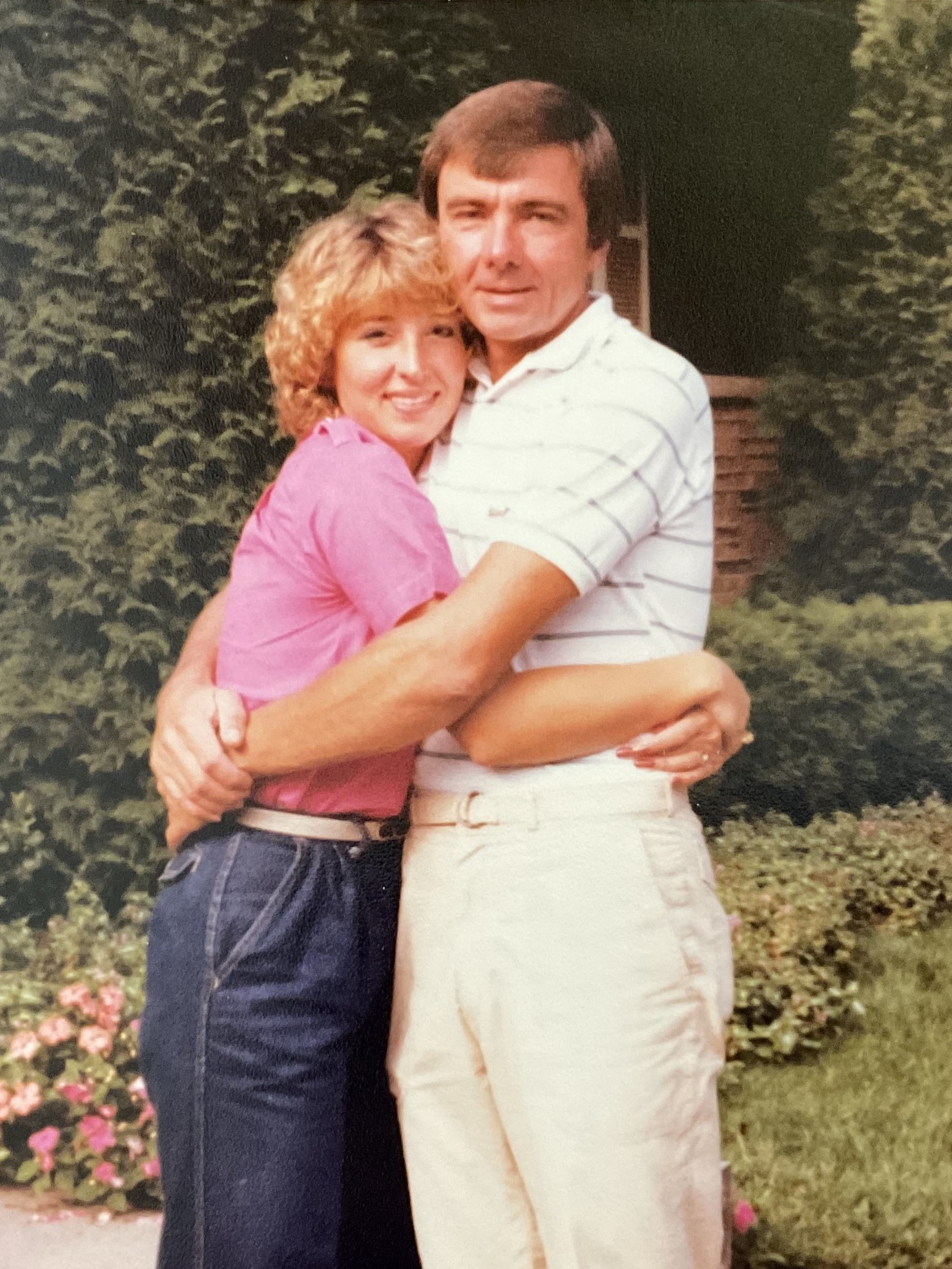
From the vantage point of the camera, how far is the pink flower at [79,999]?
3.10 m

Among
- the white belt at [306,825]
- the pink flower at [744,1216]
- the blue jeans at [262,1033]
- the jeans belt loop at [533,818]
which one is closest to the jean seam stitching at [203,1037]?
the blue jeans at [262,1033]

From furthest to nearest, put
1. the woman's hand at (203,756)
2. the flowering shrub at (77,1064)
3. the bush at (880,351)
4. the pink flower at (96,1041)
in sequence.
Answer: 1. the pink flower at (96,1041)
2. the flowering shrub at (77,1064)
3. the bush at (880,351)
4. the woman's hand at (203,756)

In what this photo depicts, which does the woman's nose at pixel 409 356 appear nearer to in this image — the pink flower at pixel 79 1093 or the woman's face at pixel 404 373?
the woman's face at pixel 404 373

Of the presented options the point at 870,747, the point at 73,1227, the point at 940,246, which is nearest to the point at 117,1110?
the point at 73,1227

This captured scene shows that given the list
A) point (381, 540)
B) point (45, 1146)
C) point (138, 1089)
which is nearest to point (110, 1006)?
point (138, 1089)

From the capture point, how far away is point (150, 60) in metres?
2.56

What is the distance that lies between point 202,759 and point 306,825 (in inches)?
9.1

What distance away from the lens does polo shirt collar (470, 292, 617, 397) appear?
7.06 feet

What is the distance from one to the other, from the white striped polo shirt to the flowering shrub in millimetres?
1361

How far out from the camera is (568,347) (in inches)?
84.8

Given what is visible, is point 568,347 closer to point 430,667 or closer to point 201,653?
point 430,667

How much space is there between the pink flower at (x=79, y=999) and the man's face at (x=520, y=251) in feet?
6.44

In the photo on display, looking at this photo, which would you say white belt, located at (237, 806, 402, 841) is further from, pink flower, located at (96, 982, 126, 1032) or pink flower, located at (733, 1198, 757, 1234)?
pink flower, located at (733, 1198, 757, 1234)

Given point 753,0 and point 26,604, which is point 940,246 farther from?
point 26,604
